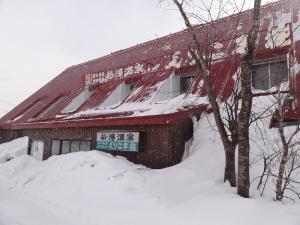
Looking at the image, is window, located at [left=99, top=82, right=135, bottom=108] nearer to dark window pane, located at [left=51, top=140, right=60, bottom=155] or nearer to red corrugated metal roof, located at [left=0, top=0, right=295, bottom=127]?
red corrugated metal roof, located at [left=0, top=0, right=295, bottom=127]

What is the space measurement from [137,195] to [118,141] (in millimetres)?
4006

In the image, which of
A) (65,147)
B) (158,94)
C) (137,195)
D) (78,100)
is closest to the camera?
(137,195)

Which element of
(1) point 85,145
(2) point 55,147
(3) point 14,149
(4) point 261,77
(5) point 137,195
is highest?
(4) point 261,77

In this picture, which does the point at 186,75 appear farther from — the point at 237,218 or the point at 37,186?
the point at 237,218

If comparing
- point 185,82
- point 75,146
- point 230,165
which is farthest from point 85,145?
point 230,165

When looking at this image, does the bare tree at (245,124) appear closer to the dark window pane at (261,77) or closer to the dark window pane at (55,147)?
the dark window pane at (261,77)

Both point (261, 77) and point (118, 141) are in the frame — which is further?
point (118, 141)

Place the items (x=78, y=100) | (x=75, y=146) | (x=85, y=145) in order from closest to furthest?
(x=85, y=145) → (x=75, y=146) → (x=78, y=100)

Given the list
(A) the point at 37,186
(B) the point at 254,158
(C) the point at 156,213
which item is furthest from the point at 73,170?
(B) the point at 254,158

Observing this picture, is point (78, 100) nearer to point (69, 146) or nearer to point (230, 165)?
point (69, 146)

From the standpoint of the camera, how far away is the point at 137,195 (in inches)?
332

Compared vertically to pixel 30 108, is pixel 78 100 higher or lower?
higher

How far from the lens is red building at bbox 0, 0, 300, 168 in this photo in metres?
10.9

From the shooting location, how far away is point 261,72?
39.7 ft
